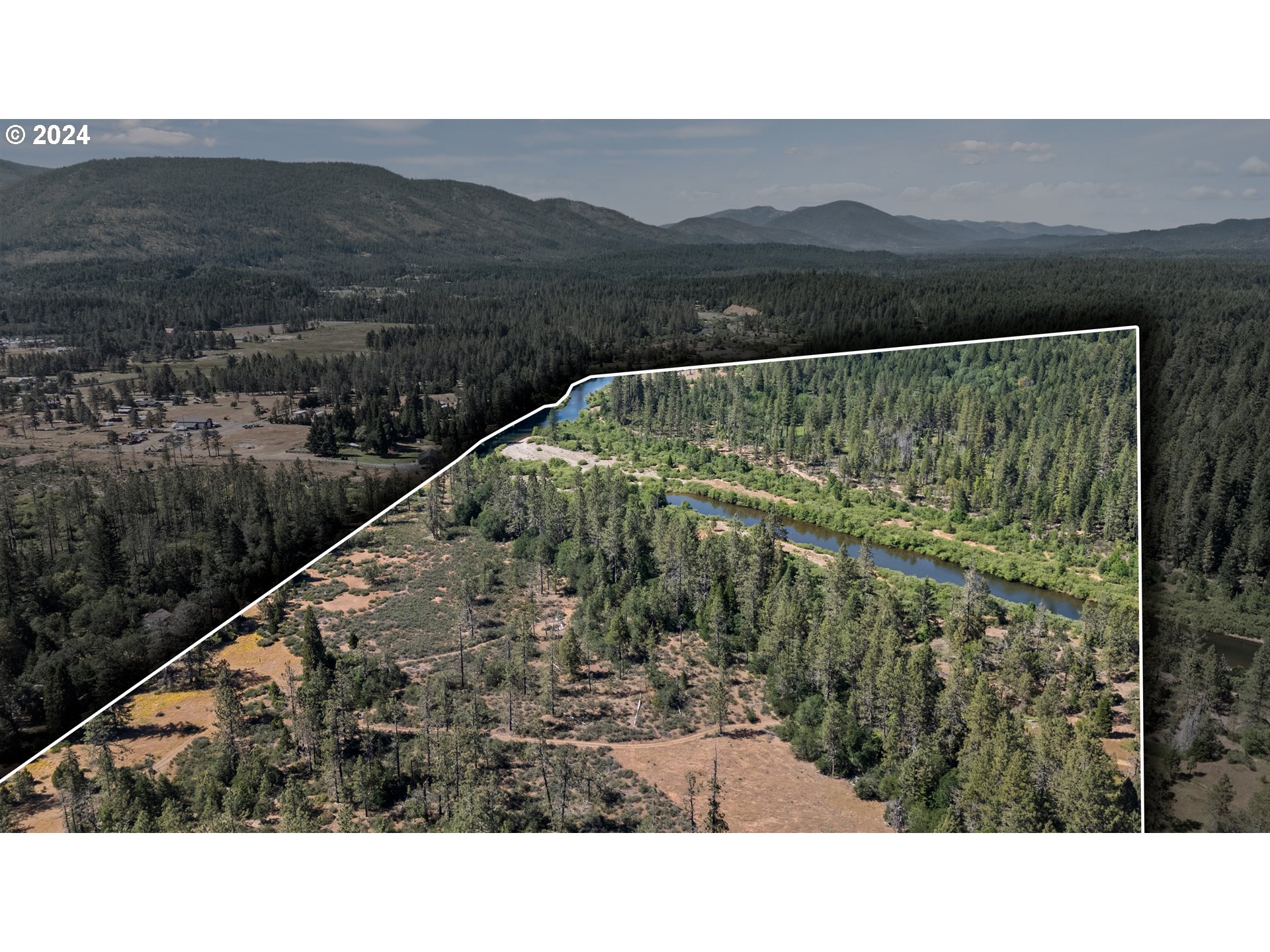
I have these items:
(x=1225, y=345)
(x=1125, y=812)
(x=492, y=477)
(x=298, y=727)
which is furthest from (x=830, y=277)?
(x=298, y=727)

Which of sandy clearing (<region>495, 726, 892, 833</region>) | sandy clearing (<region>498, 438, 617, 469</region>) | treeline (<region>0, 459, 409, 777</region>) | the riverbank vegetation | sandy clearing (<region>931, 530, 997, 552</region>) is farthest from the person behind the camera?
sandy clearing (<region>931, 530, 997, 552</region>)

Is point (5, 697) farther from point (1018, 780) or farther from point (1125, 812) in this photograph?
point (1125, 812)

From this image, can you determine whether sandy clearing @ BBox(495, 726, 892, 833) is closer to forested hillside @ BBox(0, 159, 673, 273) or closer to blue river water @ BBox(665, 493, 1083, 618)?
blue river water @ BBox(665, 493, 1083, 618)

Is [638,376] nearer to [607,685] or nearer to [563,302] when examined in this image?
[563,302]

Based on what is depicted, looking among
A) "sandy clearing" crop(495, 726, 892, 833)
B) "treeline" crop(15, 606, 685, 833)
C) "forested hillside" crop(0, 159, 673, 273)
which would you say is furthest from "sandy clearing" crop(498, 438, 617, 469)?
"sandy clearing" crop(495, 726, 892, 833)

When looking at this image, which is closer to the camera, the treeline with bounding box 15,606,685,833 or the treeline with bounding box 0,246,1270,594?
the treeline with bounding box 0,246,1270,594

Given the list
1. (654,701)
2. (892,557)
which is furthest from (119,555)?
(892,557)

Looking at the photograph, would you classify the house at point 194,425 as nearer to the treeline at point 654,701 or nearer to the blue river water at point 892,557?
the treeline at point 654,701
